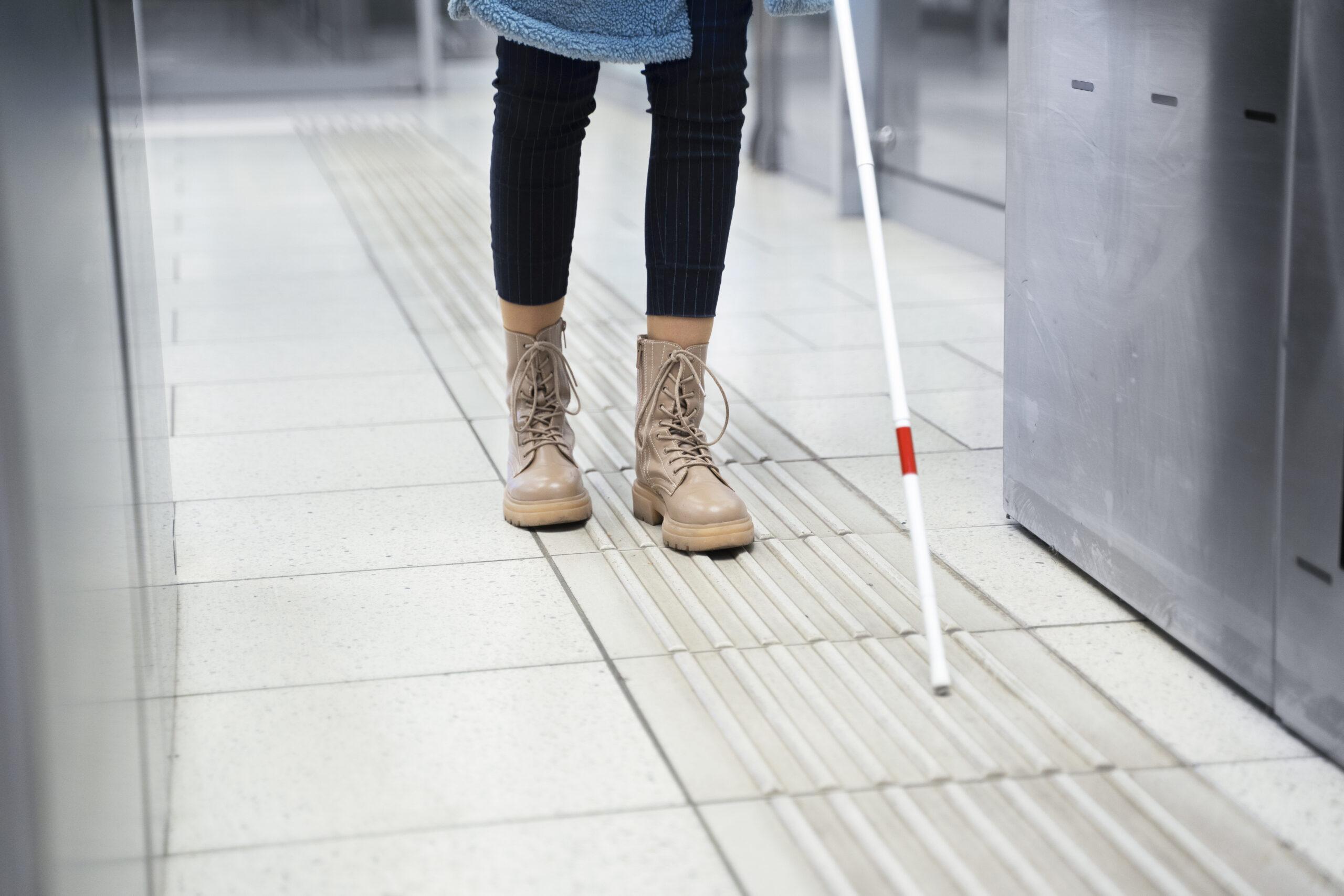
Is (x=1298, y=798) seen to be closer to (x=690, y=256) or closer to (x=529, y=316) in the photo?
(x=690, y=256)

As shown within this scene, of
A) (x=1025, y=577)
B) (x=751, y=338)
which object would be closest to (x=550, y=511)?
(x=1025, y=577)

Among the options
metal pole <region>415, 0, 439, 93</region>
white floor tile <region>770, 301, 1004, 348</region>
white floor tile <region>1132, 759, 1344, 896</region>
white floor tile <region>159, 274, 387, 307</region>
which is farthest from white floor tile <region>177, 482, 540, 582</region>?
metal pole <region>415, 0, 439, 93</region>

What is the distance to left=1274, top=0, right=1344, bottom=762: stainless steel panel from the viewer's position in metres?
1.06

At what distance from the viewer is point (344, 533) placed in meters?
1.71

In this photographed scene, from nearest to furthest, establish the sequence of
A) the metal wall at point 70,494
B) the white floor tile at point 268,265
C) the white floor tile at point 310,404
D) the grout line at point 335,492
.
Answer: the metal wall at point 70,494 < the grout line at point 335,492 < the white floor tile at point 310,404 < the white floor tile at point 268,265

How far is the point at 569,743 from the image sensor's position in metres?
1.19

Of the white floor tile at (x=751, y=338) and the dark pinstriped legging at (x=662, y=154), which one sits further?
the white floor tile at (x=751, y=338)

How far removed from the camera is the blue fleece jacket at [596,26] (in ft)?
4.93

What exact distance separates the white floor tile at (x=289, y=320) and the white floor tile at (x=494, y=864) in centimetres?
181

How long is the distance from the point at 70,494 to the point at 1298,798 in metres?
0.88

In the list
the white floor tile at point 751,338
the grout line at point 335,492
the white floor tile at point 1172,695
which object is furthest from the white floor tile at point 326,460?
the white floor tile at point 1172,695

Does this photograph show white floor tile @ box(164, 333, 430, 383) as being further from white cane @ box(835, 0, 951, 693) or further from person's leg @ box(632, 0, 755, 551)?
white cane @ box(835, 0, 951, 693)

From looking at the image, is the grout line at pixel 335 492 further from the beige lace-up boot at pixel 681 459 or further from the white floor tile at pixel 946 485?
the white floor tile at pixel 946 485

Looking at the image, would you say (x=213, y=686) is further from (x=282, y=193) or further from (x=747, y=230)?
(x=282, y=193)
